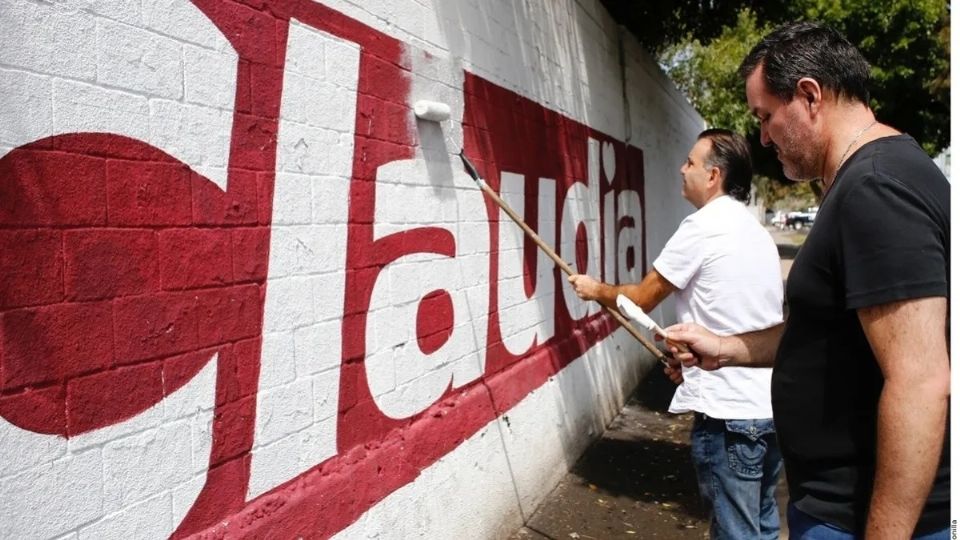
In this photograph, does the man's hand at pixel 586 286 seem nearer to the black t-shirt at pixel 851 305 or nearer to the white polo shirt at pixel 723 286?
the white polo shirt at pixel 723 286

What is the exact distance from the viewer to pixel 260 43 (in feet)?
8.61

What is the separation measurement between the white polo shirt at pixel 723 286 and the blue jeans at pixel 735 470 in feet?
0.21

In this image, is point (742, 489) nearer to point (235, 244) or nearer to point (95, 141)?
point (235, 244)

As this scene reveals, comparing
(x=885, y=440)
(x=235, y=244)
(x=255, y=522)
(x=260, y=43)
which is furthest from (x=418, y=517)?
(x=885, y=440)

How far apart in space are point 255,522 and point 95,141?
1188 millimetres

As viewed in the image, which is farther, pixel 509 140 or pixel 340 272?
pixel 509 140

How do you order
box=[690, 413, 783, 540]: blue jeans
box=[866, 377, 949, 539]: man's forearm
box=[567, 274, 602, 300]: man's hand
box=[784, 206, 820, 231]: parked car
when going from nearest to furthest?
1. box=[866, 377, 949, 539]: man's forearm
2. box=[690, 413, 783, 540]: blue jeans
3. box=[567, 274, 602, 300]: man's hand
4. box=[784, 206, 820, 231]: parked car

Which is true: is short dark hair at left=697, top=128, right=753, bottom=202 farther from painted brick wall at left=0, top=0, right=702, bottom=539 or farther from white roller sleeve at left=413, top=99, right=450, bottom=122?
painted brick wall at left=0, top=0, right=702, bottom=539

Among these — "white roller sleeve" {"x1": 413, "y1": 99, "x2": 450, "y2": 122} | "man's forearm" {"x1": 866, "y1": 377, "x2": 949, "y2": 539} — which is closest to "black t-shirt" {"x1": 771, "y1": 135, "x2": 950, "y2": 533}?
"man's forearm" {"x1": 866, "y1": 377, "x2": 949, "y2": 539}

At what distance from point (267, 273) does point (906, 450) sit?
1.78m

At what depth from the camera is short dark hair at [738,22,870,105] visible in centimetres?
204

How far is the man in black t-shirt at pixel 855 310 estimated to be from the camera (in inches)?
67.8

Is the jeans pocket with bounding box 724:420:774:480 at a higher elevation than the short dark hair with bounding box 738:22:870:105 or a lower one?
lower

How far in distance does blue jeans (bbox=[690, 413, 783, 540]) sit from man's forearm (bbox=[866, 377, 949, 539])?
1.29 metres
